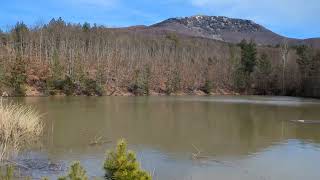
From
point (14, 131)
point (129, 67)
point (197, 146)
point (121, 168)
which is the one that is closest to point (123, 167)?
point (121, 168)

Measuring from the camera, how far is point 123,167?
16.1 ft

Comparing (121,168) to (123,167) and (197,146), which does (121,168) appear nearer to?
(123,167)

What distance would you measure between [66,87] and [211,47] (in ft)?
190

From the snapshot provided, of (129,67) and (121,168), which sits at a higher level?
(129,67)

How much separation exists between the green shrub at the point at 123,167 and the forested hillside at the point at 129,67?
160ft

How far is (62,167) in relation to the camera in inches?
457

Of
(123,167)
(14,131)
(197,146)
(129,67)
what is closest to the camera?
(123,167)

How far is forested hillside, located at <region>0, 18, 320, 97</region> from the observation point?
197 ft

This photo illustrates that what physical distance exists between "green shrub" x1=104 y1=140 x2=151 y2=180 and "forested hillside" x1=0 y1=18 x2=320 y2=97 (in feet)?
160

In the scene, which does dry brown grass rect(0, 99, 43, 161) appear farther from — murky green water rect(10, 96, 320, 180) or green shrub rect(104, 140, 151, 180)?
green shrub rect(104, 140, 151, 180)

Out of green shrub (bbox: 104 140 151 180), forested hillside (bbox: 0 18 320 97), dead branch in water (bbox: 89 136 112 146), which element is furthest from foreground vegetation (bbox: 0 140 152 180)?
forested hillside (bbox: 0 18 320 97)

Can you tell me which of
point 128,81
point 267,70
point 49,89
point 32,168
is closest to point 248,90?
point 267,70

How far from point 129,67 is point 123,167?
72.8 meters

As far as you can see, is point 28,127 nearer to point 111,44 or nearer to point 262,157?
point 262,157
